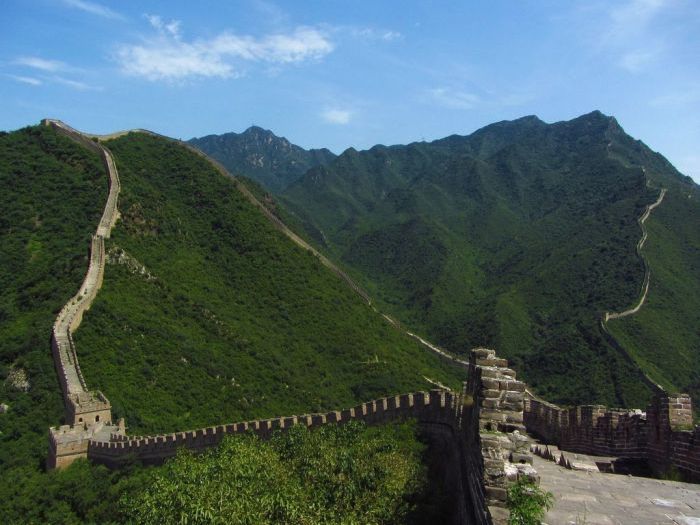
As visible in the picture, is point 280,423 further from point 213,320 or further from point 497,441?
point 213,320

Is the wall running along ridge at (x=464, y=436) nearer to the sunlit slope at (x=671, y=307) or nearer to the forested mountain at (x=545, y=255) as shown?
the forested mountain at (x=545, y=255)

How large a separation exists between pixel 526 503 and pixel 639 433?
21.4 feet

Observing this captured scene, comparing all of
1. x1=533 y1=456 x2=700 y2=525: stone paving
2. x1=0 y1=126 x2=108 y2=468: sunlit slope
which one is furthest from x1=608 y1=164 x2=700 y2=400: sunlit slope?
x1=533 y1=456 x2=700 y2=525: stone paving

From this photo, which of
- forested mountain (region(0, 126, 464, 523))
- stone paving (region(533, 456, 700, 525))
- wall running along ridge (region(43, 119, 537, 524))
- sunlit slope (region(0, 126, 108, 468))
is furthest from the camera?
forested mountain (region(0, 126, 464, 523))

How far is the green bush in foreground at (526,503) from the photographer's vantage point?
17.5ft

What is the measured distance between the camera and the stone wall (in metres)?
9.38

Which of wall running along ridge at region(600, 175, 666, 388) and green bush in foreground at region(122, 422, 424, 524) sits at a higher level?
wall running along ridge at region(600, 175, 666, 388)

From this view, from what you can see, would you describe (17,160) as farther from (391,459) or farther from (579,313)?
(579,313)

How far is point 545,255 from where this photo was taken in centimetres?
9906

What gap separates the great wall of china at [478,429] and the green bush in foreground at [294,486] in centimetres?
112

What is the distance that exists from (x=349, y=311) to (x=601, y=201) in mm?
71263

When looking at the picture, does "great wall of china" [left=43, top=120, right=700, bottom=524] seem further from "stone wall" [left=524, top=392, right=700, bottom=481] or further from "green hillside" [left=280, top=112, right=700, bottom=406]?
"green hillside" [left=280, top=112, right=700, bottom=406]

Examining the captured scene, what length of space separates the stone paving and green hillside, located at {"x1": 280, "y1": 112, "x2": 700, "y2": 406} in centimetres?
4802

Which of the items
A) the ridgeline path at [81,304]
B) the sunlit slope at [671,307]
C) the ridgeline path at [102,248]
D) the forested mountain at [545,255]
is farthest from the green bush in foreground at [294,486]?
the sunlit slope at [671,307]
